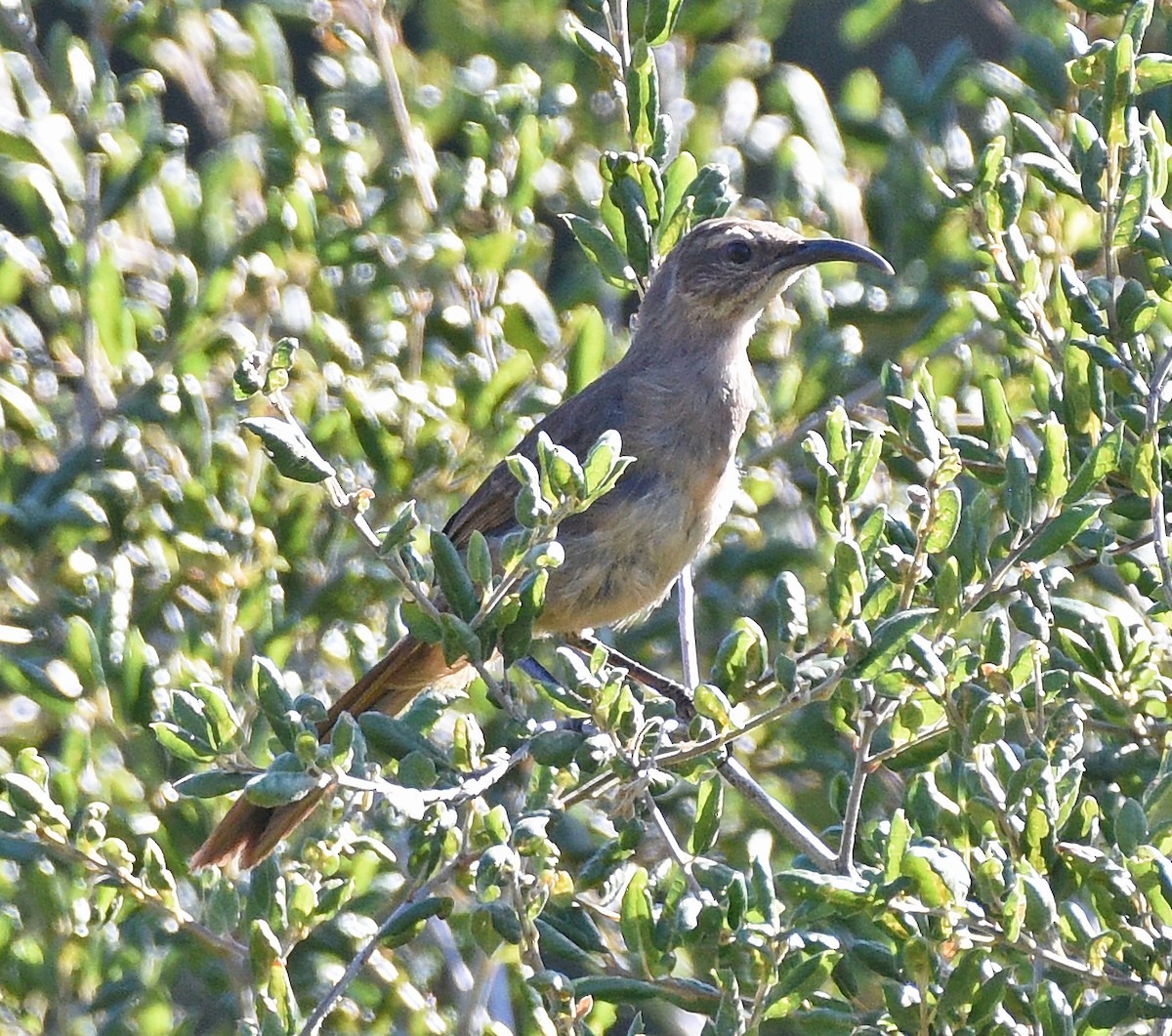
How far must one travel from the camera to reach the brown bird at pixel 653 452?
14.3 ft

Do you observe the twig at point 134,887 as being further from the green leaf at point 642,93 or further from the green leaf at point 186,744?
the green leaf at point 642,93

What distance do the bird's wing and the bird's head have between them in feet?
0.89

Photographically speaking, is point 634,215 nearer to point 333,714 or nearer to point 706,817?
point 706,817

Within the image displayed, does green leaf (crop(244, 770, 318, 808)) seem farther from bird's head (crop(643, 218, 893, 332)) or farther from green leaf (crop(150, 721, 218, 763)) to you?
bird's head (crop(643, 218, 893, 332))

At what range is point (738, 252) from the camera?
4812 millimetres

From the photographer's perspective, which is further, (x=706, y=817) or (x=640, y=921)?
(x=706, y=817)

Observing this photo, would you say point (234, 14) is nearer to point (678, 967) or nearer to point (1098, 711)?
point (678, 967)

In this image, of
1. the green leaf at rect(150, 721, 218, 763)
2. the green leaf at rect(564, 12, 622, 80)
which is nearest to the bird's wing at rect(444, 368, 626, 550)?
the green leaf at rect(564, 12, 622, 80)

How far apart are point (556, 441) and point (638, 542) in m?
0.44

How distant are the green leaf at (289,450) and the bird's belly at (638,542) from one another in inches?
65.5

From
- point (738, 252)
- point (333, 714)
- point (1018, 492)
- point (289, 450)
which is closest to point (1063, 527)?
point (1018, 492)

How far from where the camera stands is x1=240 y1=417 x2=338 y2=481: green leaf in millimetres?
2699

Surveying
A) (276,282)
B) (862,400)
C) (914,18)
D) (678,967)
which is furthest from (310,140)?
(914,18)

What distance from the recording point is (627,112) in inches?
146
